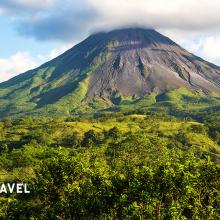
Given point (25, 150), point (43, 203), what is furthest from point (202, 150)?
point (43, 203)

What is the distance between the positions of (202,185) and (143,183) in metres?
6.72

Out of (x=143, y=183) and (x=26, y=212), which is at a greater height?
(x=143, y=183)

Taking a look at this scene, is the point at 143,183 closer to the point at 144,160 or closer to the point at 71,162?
the point at 71,162

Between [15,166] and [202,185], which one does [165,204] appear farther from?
[15,166]

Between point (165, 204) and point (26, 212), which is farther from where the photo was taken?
point (26, 212)

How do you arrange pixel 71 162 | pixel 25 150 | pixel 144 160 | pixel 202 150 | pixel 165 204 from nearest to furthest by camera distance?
1. pixel 165 204
2. pixel 71 162
3. pixel 144 160
4. pixel 25 150
5. pixel 202 150

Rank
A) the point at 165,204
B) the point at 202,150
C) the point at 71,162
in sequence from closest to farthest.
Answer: the point at 165,204
the point at 71,162
the point at 202,150

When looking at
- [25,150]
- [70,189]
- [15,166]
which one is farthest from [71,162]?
[25,150]

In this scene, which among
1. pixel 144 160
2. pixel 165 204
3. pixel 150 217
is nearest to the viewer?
pixel 150 217

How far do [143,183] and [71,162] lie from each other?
1288 centimetres

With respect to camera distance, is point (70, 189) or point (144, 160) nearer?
point (70, 189)

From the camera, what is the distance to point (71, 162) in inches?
2502

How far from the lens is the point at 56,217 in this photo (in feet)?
194

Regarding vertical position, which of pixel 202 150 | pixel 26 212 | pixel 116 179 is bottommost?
pixel 202 150
